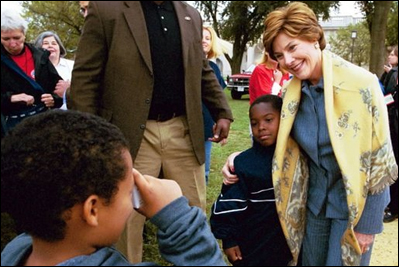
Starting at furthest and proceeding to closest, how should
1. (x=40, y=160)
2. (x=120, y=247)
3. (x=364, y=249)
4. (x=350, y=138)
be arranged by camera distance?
(x=120, y=247), (x=364, y=249), (x=350, y=138), (x=40, y=160)

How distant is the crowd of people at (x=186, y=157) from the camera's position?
97cm

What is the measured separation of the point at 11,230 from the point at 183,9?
2.49 m

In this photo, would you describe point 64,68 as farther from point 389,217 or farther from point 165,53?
point 389,217

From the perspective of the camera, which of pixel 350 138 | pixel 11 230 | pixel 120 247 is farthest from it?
pixel 11 230

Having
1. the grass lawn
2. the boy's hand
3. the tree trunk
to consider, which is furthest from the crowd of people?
the tree trunk

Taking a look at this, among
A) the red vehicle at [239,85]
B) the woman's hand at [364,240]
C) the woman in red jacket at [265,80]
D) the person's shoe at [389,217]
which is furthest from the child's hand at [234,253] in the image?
the red vehicle at [239,85]

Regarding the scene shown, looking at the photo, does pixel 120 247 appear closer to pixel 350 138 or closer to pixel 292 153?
pixel 292 153

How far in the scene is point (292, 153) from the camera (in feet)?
4.74

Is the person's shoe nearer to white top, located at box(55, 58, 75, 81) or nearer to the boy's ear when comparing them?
the boy's ear

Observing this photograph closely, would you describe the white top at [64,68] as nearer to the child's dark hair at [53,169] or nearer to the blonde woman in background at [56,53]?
the blonde woman in background at [56,53]

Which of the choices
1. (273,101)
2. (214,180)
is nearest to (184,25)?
(273,101)

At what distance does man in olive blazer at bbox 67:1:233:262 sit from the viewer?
5.33ft

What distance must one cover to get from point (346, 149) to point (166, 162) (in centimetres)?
109

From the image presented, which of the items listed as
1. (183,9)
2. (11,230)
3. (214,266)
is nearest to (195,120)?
(183,9)
